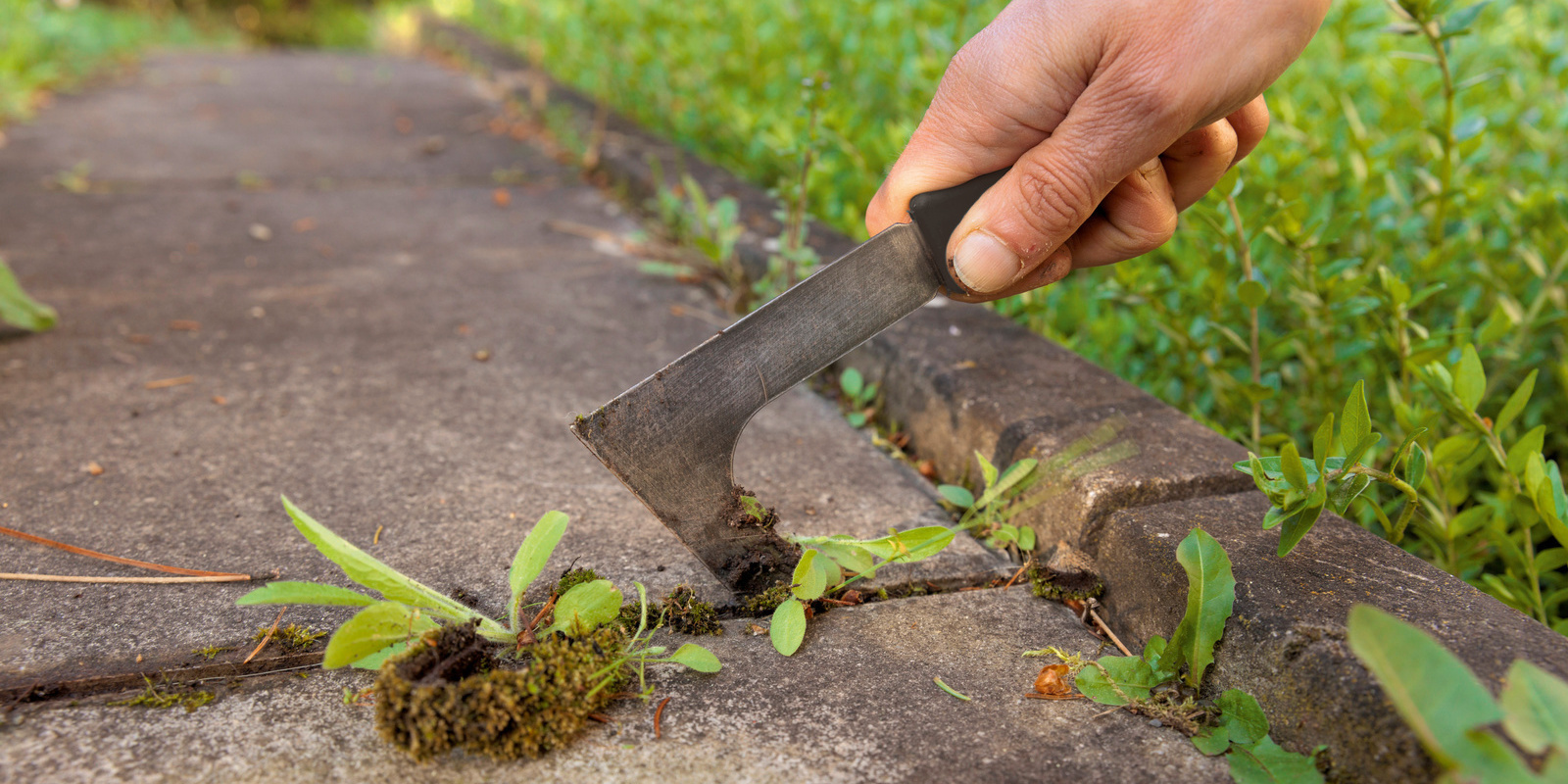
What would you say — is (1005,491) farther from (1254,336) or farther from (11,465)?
(11,465)

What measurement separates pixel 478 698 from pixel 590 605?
0.19m

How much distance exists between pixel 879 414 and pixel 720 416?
28.4 inches

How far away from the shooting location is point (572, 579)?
115 centimetres

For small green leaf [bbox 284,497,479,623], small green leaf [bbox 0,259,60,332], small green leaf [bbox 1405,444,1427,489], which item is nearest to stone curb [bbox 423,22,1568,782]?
small green leaf [bbox 1405,444,1427,489]

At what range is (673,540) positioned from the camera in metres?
1.31

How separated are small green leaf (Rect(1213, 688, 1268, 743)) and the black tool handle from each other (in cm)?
58

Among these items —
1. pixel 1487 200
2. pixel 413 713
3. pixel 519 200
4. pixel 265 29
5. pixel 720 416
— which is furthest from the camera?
pixel 265 29

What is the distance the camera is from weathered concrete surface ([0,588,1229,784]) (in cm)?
90

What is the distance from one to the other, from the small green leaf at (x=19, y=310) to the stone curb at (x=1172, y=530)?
1631 mm

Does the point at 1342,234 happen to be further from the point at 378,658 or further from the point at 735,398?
the point at 378,658

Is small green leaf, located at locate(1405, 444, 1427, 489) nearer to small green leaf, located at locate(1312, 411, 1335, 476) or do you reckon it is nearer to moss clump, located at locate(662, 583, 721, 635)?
small green leaf, located at locate(1312, 411, 1335, 476)

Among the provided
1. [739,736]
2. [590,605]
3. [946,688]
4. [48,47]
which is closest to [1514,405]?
[946,688]

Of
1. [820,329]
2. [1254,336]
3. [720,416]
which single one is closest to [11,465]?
[720,416]

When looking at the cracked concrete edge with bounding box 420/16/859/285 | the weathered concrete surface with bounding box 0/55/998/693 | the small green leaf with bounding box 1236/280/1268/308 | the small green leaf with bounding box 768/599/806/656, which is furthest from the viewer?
the cracked concrete edge with bounding box 420/16/859/285
